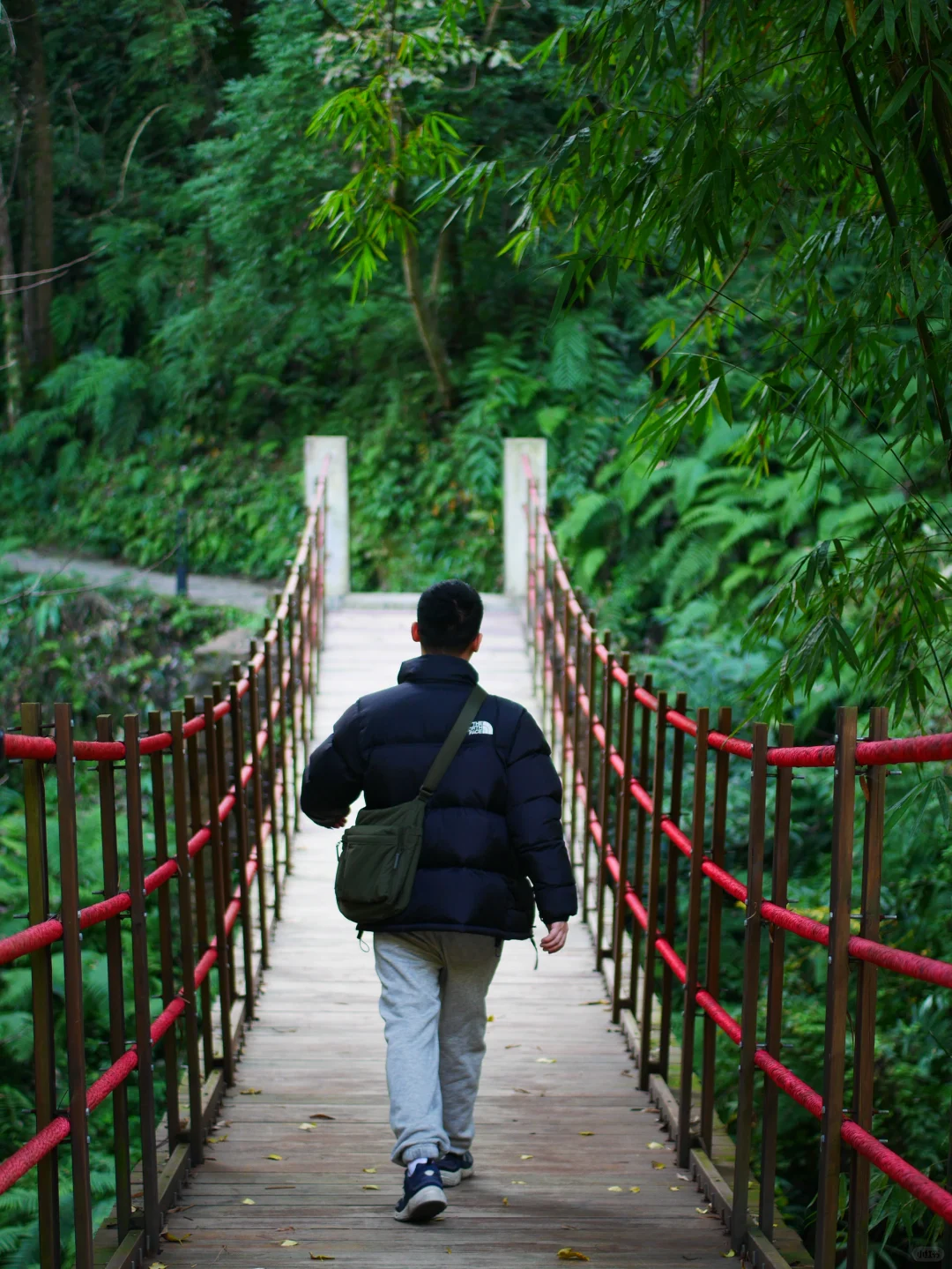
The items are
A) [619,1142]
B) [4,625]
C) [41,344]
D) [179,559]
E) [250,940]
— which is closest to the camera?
[619,1142]

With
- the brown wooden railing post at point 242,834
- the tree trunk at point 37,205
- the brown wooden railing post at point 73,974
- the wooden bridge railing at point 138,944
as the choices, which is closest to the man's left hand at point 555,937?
the wooden bridge railing at point 138,944

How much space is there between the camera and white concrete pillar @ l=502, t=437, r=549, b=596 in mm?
11570

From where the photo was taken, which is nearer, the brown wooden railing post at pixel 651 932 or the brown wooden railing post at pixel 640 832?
the brown wooden railing post at pixel 651 932

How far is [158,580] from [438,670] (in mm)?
13307

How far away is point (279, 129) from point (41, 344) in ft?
24.0

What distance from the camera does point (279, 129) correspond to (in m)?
13.6

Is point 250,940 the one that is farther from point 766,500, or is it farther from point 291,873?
point 766,500

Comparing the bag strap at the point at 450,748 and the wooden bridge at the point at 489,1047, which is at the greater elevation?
the bag strap at the point at 450,748

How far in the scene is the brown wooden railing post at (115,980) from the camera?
2.71 metres

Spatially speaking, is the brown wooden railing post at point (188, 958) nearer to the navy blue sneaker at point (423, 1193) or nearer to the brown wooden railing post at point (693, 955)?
the navy blue sneaker at point (423, 1193)

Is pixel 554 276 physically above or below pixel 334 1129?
above

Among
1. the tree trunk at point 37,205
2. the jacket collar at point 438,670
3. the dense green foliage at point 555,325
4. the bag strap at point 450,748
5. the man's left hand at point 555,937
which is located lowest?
the man's left hand at point 555,937

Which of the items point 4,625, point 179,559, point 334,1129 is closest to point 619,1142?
point 334,1129

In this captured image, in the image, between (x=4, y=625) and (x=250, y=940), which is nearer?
(x=250, y=940)
